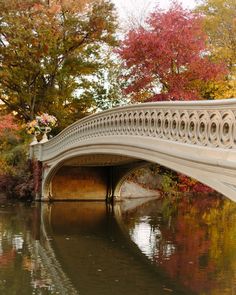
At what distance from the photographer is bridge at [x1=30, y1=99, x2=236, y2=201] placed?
670cm

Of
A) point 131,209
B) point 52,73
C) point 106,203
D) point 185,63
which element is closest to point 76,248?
point 131,209

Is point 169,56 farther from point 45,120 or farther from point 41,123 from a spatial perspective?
point 41,123

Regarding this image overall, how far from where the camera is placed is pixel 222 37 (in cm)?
2575

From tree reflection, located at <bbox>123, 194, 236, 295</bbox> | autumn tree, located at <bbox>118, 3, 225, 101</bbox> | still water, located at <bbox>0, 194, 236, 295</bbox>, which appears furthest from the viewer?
autumn tree, located at <bbox>118, 3, 225, 101</bbox>

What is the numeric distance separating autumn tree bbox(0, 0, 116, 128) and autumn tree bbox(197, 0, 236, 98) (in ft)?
15.4

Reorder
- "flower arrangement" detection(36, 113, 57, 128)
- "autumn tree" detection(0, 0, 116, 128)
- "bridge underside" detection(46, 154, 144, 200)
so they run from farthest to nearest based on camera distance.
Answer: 1. "autumn tree" detection(0, 0, 116, 128)
2. "bridge underside" detection(46, 154, 144, 200)
3. "flower arrangement" detection(36, 113, 57, 128)

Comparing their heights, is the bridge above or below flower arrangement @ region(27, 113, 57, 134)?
below

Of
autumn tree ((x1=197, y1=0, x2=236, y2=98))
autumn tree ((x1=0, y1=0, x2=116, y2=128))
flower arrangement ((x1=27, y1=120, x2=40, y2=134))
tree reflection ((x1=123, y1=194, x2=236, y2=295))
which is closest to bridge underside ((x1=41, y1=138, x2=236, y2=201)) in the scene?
flower arrangement ((x1=27, y1=120, x2=40, y2=134))

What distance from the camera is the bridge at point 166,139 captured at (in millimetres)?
6695

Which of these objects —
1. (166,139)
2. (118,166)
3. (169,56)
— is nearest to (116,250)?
(166,139)

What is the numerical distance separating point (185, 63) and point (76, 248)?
10.9 metres

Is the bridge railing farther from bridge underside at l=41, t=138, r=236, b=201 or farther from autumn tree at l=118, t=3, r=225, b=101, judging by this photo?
autumn tree at l=118, t=3, r=225, b=101

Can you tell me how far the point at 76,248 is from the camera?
11516 millimetres

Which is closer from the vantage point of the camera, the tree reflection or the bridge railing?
the bridge railing
